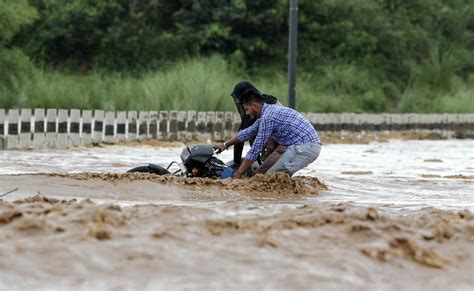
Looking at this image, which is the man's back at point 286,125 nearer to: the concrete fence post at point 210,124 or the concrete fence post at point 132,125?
the concrete fence post at point 132,125

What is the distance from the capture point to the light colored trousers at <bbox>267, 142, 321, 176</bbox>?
13.5 m

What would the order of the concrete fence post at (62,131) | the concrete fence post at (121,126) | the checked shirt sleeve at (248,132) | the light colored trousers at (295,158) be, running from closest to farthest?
the light colored trousers at (295,158) < the checked shirt sleeve at (248,132) < the concrete fence post at (62,131) < the concrete fence post at (121,126)

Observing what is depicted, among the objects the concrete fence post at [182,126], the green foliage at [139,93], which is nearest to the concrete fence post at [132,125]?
the concrete fence post at [182,126]

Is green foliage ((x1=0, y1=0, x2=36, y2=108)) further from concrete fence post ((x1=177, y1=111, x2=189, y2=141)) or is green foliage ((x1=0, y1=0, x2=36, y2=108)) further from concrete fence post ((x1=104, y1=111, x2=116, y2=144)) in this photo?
concrete fence post ((x1=104, y1=111, x2=116, y2=144))

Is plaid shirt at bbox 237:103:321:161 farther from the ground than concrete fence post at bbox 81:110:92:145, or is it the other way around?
plaid shirt at bbox 237:103:321:161

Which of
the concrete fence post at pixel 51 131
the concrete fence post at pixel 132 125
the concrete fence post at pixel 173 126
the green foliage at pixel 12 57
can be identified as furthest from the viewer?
the green foliage at pixel 12 57

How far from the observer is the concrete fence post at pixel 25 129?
2225 centimetres

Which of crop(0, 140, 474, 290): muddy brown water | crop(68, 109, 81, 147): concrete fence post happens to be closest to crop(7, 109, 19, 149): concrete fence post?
crop(68, 109, 81, 147): concrete fence post

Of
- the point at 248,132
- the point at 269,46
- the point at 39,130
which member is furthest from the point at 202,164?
the point at 269,46

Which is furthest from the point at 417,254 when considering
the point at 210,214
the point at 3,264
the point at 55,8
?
the point at 55,8

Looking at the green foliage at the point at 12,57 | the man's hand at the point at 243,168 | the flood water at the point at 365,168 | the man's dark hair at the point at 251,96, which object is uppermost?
the green foliage at the point at 12,57

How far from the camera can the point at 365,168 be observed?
765 inches

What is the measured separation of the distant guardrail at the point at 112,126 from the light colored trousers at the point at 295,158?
955cm

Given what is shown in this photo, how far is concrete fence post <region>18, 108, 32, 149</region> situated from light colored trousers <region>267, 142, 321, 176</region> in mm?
9745
